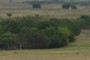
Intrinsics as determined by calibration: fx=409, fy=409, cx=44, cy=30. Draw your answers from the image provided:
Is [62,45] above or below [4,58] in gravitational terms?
below

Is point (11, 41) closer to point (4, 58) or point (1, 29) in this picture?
point (1, 29)

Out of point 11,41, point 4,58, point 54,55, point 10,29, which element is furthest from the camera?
point 10,29

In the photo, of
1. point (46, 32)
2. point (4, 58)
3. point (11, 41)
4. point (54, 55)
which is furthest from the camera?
point (46, 32)

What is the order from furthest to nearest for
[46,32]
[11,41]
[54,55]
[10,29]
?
1. [10,29]
2. [46,32]
3. [11,41]
4. [54,55]

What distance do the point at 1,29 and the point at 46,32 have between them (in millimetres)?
7154

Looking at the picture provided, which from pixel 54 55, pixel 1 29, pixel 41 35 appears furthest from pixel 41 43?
pixel 54 55

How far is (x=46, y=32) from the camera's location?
204 feet

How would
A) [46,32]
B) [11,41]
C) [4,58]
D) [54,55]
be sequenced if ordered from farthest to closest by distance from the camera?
1. [46,32]
2. [11,41]
3. [54,55]
4. [4,58]

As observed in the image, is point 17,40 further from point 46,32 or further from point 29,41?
point 46,32

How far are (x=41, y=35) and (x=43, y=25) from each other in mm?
9319

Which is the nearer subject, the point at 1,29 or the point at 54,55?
the point at 54,55

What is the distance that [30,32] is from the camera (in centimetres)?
5950

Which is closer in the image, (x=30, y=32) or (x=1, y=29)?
(x=30, y=32)

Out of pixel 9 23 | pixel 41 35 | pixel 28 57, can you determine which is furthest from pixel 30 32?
pixel 28 57
